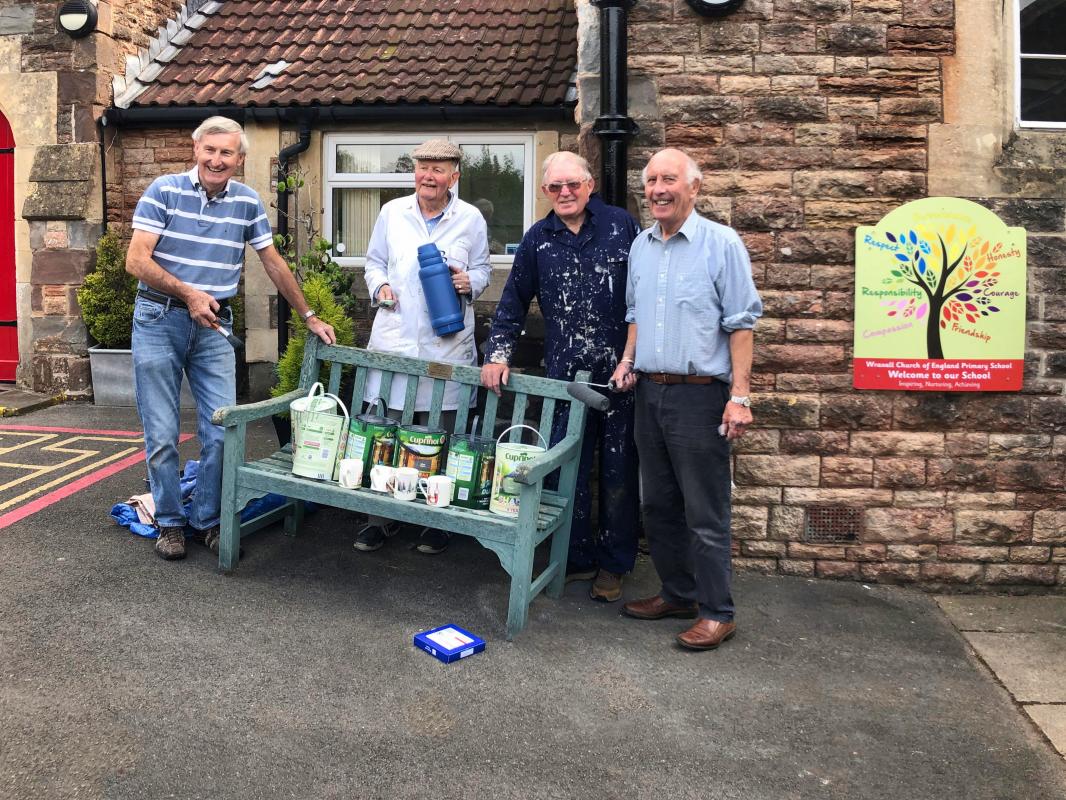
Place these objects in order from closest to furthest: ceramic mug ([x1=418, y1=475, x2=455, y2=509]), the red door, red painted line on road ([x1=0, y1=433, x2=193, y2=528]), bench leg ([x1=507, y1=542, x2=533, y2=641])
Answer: bench leg ([x1=507, y1=542, x2=533, y2=641])
ceramic mug ([x1=418, y1=475, x2=455, y2=509])
red painted line on road ([x1=0, y1=433, x2=193, y2=528])
the red door

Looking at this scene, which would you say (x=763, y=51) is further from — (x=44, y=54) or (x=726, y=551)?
(x=44, y=54)

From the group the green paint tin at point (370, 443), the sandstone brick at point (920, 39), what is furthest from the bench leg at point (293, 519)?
the sandstone brick at point (920, 39)

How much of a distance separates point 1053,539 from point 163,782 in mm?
4264

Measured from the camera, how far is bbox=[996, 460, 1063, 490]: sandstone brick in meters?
4.90

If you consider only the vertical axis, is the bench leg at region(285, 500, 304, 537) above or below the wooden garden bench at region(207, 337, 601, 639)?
below

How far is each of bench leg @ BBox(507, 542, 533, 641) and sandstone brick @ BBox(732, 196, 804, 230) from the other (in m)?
2.02

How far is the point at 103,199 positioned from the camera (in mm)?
9688

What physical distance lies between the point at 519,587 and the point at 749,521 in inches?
59.2

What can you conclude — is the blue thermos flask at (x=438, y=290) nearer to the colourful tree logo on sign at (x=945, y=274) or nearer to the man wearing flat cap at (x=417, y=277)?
the man wearing flat cap at (x=417, y=277)

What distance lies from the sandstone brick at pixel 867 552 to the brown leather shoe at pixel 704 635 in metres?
1.17

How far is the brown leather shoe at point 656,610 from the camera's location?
173 inches

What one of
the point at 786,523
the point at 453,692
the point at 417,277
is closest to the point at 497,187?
the point at 417,277

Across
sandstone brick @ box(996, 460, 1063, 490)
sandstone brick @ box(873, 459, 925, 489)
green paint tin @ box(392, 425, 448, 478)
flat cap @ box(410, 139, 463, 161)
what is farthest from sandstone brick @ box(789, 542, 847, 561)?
flat cap @ box(410, 139, 463, 161)

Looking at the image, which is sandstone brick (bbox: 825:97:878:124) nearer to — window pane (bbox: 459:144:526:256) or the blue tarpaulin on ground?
the blue tarpaulin on ground
